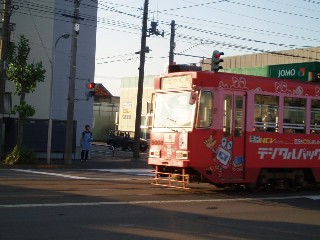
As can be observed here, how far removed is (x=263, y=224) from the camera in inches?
401

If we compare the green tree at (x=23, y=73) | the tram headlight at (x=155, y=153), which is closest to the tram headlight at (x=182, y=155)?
the tram headlight at (x=155, y=153)

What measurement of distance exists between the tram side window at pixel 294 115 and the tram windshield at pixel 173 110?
3.25 m

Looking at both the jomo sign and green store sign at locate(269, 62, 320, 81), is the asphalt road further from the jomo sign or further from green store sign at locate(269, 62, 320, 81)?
the jomo sign

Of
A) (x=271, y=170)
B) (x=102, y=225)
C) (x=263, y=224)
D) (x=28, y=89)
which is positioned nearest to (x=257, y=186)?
(x=271, y=170)

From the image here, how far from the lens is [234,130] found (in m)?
14.3

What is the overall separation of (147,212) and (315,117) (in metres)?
7.48

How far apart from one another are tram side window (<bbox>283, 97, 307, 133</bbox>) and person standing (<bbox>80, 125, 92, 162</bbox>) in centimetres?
1400

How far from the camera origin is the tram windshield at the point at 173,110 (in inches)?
547

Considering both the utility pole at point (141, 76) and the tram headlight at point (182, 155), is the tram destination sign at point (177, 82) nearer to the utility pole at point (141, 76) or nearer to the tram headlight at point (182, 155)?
the tram headlight at point (182, 155)

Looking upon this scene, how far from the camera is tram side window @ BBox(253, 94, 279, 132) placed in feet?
48.5

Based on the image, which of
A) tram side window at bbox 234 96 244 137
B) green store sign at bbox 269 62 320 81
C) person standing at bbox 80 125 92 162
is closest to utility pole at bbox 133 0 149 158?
person standing at bbox 80 125 92 162

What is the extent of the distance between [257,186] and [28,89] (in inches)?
540

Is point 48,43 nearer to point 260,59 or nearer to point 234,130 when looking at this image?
point 234,130

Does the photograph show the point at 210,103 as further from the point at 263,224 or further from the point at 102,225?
the point at 102,225
